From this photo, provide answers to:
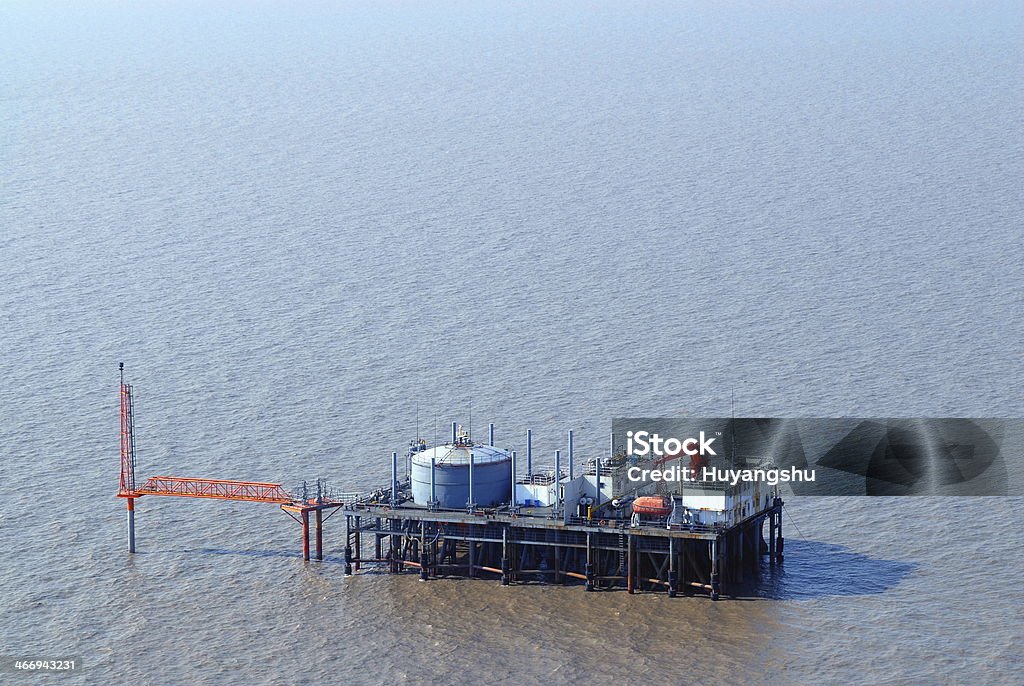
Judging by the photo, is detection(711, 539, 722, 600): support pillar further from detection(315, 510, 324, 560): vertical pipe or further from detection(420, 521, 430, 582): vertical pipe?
detection(315, 510, 324, 560): vertical pipe

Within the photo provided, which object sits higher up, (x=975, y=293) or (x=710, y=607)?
(x=975, y=293)

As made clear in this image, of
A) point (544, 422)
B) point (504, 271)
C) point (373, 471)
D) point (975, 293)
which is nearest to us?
point (373, 471)

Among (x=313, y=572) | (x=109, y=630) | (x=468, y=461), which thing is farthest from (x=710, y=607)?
(x=109, y=630)

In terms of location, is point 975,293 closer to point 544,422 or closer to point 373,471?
point 544,422

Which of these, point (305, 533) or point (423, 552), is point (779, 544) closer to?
point (423, 552)

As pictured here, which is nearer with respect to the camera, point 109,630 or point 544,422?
point 109,630
